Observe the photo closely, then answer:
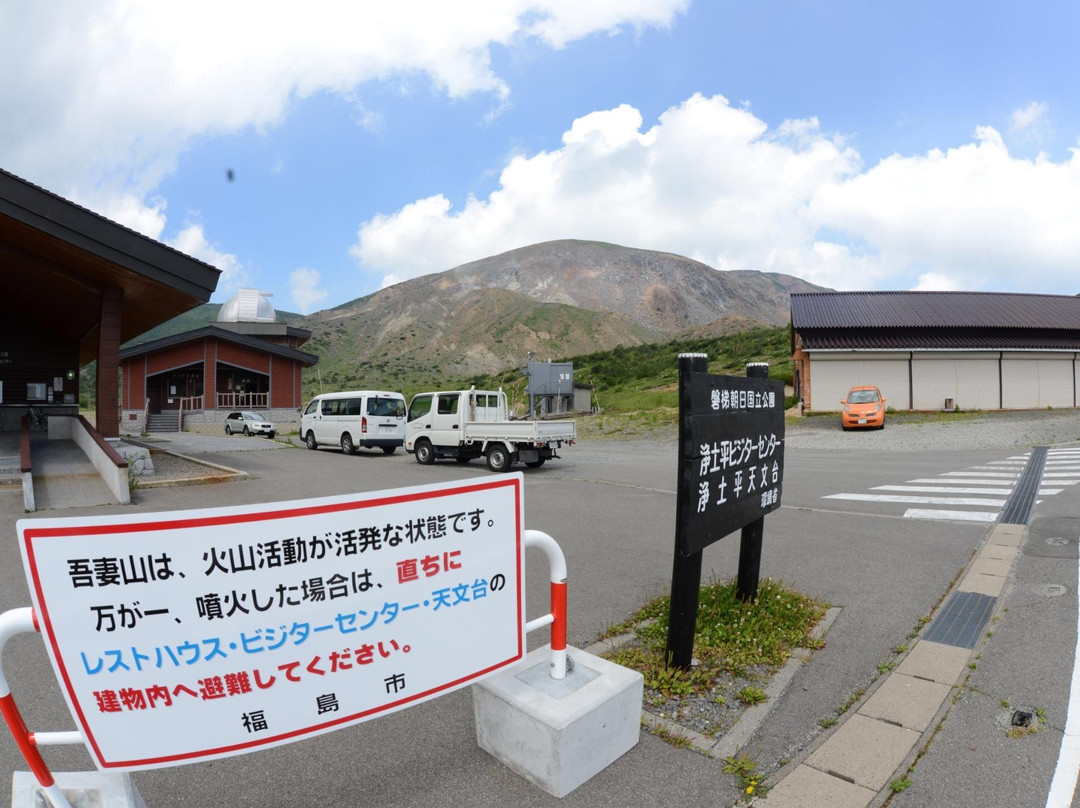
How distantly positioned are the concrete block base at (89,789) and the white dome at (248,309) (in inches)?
1874

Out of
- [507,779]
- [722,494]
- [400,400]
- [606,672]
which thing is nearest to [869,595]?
[722,494]

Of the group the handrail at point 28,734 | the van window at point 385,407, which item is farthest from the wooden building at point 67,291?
the handrail at point 28,734

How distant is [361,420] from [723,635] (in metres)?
17.0

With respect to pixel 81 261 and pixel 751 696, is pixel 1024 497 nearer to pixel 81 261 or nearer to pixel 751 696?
pixel 751 696

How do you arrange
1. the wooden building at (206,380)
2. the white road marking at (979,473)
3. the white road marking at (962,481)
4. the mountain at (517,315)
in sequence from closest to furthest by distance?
the white road marking at (962,481) → the white road marking at (979,473) → the wooden building at (206,380) → the mountain at (517,315)

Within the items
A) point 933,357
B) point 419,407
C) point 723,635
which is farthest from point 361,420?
point 933,357

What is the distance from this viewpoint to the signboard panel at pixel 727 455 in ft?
11.1

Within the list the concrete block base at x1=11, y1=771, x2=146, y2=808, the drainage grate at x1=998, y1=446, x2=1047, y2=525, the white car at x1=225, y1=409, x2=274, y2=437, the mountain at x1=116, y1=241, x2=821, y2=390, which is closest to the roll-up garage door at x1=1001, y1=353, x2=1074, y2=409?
the drainage grate at x1=998, y1=446, x2=1047, y2=525

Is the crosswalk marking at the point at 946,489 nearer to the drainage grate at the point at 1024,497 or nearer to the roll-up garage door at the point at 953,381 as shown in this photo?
the drainage grate at the point at 1024,497

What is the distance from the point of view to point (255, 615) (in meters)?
2.16

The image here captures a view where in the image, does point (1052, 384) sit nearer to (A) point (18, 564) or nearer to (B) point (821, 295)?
(B) point (821, 295)

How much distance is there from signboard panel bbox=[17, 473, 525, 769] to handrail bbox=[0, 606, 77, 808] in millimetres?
183

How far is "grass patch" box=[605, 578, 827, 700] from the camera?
3.55 m

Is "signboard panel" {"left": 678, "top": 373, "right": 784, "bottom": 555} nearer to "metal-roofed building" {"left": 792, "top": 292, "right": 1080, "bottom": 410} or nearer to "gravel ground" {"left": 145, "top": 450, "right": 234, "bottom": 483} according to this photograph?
"gravel ground" {"left": 145, "top": 450, "right": 234, "bottom": 483}
